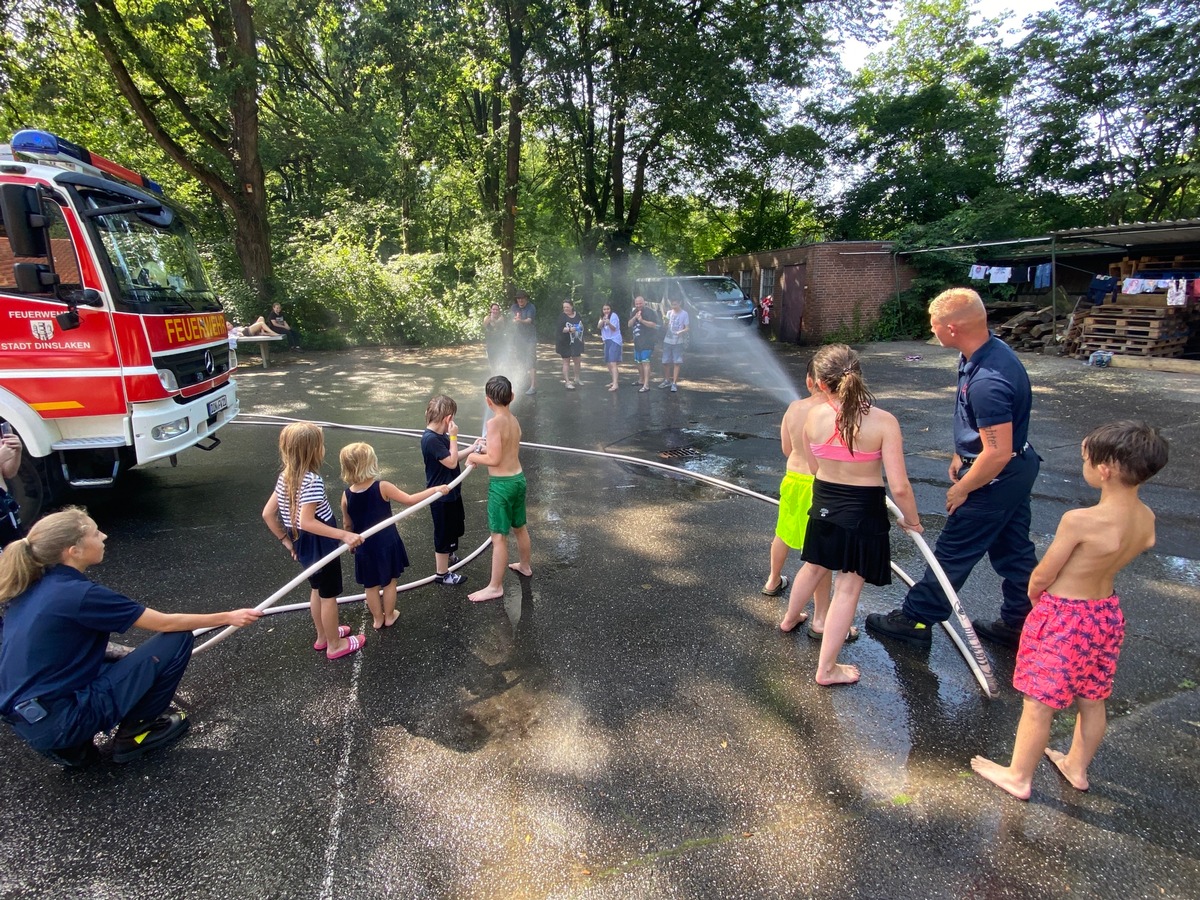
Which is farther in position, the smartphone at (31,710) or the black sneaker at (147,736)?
the black sneaker at (147,736)

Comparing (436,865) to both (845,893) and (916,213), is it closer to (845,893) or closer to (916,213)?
(845,893)

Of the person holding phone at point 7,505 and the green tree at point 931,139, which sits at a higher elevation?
the green tree at point 931,139

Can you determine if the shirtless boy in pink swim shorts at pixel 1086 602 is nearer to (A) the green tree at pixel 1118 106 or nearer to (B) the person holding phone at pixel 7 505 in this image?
(B) the person holding phone at pixel 7 505

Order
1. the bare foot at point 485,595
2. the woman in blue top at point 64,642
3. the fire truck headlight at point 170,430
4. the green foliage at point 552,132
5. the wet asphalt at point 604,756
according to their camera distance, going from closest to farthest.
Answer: the wet asphalt at point 604,756, the woman in blue top at point 64,642, the bare foot at point 485,595, the fire truck headlight at point 170,430, the green foliage at point 552,132

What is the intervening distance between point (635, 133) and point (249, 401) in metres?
15.8

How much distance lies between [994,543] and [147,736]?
4546 mm

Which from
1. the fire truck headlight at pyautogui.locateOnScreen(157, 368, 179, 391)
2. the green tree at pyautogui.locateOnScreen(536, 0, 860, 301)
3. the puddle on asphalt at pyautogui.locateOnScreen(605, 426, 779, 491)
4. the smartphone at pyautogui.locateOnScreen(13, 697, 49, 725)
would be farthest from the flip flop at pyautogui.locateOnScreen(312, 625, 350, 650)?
the green tree at pyautogui.locateOnScreen(536, 0, 860, 301)

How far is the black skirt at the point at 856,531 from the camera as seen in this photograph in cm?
305

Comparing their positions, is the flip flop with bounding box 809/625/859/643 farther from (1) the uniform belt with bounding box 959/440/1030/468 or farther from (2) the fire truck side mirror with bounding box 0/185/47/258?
(2) the fire truck side mirror with bounding box 0/185/47/258

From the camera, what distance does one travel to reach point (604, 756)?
288 cm

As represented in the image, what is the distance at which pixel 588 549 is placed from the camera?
17.0 ft

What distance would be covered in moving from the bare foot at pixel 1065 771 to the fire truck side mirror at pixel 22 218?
7.14 metres

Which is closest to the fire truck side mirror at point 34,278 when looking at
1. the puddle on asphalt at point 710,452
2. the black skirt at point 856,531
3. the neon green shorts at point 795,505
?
the puddle on asphalt at point 710,452

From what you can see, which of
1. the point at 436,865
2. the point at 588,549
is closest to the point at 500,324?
the point at 588,549
